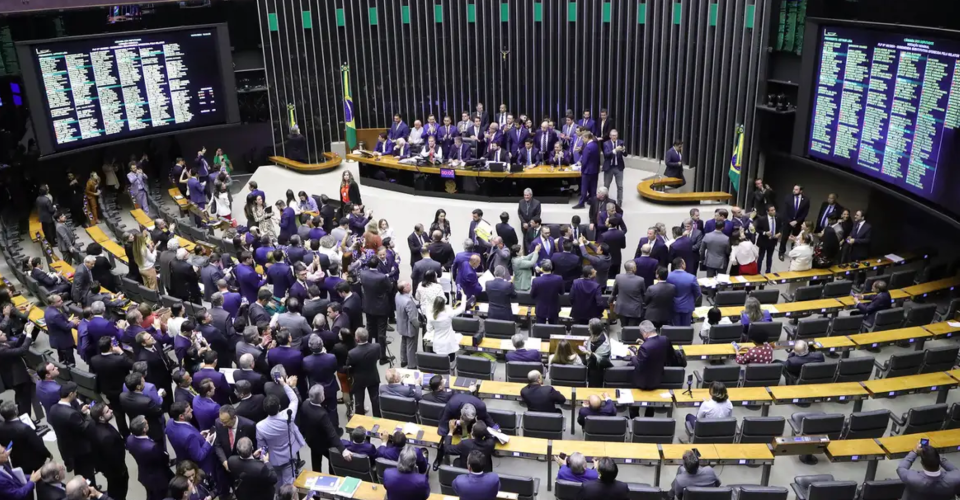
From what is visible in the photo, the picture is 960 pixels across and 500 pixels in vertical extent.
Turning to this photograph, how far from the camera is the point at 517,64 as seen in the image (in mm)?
18531

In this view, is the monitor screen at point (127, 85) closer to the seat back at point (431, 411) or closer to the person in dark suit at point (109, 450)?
the person in dark suit at point (109, 450)

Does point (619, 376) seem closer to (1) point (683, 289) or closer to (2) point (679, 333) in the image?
(2) point (679, 333)

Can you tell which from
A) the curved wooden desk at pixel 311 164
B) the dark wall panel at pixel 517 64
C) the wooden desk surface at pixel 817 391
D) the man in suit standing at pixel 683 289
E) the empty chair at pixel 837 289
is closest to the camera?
the wooden desk surface at pixel 817 391

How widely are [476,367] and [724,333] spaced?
10.3 ft

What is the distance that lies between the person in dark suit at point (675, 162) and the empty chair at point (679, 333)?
22.2ft

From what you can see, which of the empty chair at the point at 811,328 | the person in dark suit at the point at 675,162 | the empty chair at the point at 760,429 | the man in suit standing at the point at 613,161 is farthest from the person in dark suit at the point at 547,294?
the person in dark suit at the point at 675,162

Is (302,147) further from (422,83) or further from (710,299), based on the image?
(710,299)

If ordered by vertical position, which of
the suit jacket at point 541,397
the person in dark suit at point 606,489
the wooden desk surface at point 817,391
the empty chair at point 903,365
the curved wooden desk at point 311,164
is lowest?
the empty chair at point 903,365

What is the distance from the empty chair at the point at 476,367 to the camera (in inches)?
340

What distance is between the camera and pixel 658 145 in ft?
56.5

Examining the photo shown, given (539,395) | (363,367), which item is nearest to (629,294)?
(539,395)

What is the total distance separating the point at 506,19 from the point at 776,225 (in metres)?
8.59

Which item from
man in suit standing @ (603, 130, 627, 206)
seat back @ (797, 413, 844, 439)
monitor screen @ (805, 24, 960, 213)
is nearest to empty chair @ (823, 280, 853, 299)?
monitor screen @ (805, 24, 960, 213)

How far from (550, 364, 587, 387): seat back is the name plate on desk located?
2081 millimetres
